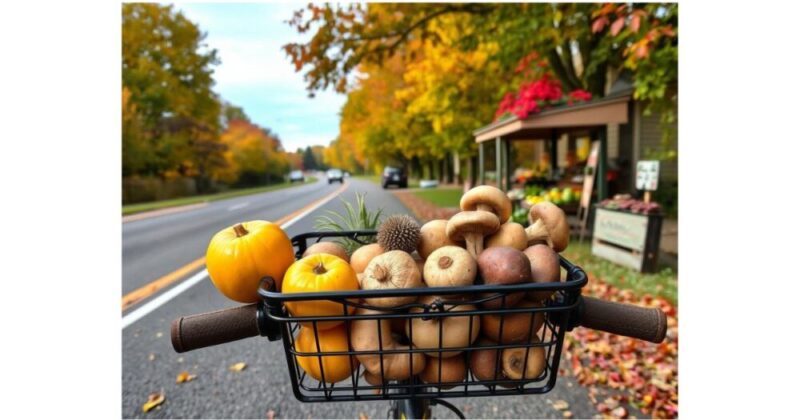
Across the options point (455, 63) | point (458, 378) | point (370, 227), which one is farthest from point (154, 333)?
point (455, 63)

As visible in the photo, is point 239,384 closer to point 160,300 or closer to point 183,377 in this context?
point 183,377

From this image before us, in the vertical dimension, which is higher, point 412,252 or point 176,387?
point 412,252

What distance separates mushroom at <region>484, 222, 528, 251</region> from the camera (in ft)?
3.19

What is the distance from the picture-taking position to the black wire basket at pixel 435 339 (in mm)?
817

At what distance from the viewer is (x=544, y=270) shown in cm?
89

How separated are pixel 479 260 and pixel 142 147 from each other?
21.2 meters

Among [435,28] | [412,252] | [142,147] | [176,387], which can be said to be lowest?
[176,387]

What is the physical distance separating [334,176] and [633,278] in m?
4.59

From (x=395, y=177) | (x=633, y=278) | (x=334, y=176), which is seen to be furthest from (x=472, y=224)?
(x=633, y=278)

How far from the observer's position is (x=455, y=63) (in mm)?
10625

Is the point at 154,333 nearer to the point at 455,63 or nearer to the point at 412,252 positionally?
the point at 412,252

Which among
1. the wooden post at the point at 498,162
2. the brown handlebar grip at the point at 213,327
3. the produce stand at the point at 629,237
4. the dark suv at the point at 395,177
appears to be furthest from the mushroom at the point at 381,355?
the produce stand at the point at 629,237

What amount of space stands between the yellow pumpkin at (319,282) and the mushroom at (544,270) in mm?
358

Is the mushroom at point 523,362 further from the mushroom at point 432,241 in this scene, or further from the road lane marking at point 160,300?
the road lane marking at point 160,300
